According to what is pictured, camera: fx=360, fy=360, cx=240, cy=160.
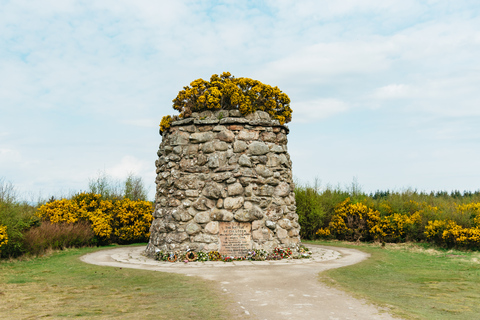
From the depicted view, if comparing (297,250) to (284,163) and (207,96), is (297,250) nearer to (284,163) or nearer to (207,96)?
(284,163)

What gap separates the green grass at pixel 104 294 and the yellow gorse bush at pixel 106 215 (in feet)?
19.2

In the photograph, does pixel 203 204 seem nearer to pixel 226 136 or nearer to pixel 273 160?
pixel 226 136

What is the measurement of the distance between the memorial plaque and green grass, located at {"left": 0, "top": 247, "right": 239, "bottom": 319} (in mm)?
2502

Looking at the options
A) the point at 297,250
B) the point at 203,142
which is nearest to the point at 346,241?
the point at 297,250

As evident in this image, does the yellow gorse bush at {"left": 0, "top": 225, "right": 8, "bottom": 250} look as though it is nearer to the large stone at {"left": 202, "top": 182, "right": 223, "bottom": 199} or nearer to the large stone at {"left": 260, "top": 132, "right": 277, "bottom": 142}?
the large stone at {"left": 202, "top": 182, "right": 223, "bottom": 199}

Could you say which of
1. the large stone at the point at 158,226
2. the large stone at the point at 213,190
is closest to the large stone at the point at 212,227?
the large stone at the point at 213,190

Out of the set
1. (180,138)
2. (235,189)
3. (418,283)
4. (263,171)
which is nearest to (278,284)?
(418,283)

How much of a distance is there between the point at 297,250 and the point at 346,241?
6.69 metres

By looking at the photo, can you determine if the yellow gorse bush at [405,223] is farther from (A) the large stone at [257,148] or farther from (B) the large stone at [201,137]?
(B) the large stone at [201,137]

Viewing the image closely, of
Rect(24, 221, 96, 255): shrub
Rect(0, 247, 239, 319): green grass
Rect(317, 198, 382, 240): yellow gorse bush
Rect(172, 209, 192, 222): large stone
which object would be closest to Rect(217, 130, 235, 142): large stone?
Rect(172, 209, 192, 222): large stone

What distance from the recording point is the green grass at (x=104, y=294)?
4840mm

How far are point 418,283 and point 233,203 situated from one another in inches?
195

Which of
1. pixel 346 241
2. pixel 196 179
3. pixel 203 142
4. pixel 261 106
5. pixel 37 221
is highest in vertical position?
pixel 261 106

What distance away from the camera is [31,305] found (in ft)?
17.4
